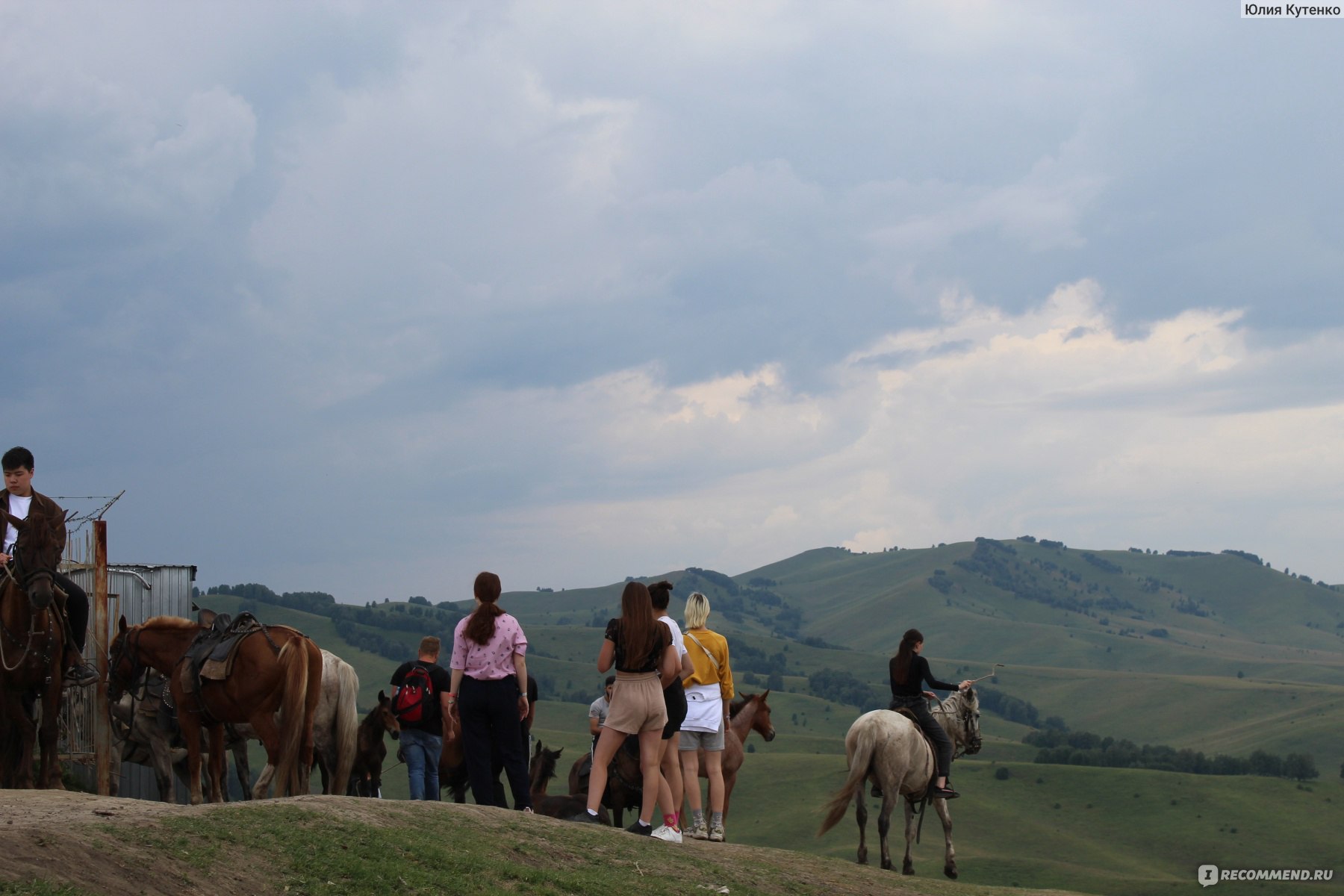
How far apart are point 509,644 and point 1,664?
544cm

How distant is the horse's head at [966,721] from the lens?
19094 mm

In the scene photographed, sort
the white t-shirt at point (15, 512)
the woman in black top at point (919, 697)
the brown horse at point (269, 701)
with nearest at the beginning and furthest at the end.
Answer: the white t-shirt at point (15, 512) → the brown horse at point (269, 701) → the woman in black top at point (919, 697)

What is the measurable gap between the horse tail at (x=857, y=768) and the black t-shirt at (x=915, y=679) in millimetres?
700

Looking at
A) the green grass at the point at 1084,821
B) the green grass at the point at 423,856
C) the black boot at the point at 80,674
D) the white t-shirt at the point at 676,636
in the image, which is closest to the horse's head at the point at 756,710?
the green grass at the point at 423,856

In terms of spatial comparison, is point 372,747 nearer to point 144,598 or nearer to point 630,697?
point 630,697

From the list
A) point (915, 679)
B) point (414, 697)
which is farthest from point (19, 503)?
point (915, 679)

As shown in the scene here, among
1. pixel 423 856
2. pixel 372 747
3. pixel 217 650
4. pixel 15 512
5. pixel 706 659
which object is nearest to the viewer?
pixel 423 856

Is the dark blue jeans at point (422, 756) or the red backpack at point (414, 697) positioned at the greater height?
the red backpack at point (414, 697)

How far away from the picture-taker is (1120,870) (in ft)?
343

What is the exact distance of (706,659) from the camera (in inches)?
550

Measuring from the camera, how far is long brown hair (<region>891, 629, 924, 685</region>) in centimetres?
1716

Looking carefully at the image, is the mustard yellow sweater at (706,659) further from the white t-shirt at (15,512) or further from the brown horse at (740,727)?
the white t-shirt at (15,512)

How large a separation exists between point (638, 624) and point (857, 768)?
6674 mm

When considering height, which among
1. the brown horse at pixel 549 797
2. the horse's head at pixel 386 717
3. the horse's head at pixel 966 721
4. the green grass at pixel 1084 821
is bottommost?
the green grass at pixel 1084 821
